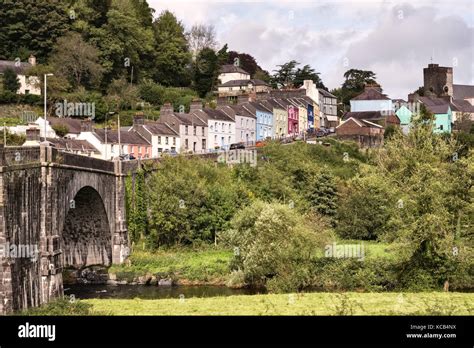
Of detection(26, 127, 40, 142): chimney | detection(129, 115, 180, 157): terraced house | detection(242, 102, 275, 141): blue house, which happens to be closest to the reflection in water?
detection(26, 127, 40, 142): chimney

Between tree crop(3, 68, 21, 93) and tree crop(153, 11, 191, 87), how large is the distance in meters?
25.1

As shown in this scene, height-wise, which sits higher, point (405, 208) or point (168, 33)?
point (168, 33)

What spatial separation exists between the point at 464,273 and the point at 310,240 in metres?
8.48

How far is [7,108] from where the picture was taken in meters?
77.7

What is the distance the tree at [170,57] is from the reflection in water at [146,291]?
59.6 metres

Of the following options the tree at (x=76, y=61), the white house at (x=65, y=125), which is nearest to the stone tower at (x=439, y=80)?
the tree at (x=76, y=61)

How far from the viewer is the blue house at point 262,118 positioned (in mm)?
89438

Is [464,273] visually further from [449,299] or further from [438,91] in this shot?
[438,91]

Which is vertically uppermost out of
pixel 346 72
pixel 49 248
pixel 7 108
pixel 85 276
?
pixel 346 72

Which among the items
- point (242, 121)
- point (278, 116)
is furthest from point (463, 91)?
point (242, 121)

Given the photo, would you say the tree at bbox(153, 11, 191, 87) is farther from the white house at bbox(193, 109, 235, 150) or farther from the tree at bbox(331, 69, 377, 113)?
the tree at bbox(331, 69, 377, 113)

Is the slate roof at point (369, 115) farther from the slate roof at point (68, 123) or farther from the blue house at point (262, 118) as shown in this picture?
the slate roof at point (68, 123)

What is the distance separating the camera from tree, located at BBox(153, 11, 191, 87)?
104 metres
